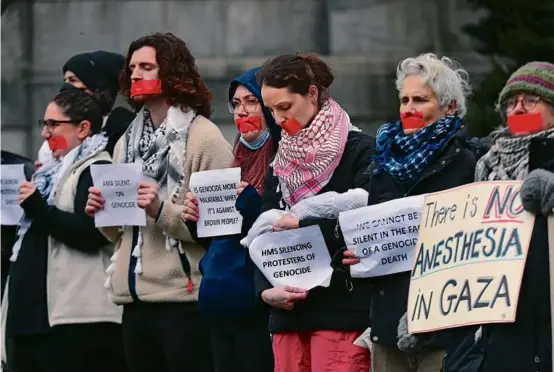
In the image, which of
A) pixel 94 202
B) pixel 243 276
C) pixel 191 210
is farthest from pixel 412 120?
pixel 94 202

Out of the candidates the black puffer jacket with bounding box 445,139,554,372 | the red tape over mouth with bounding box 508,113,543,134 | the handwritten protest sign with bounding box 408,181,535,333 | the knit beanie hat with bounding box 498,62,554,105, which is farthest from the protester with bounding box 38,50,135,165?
the black puffer jacket with bounding box 445,139,554,372

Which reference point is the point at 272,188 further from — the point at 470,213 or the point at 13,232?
the point at 13,232

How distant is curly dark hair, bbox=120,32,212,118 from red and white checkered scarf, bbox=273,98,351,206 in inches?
47.3

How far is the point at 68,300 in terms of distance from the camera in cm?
1002

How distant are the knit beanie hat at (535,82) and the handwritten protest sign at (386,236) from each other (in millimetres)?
757

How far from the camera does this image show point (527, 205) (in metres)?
6.71

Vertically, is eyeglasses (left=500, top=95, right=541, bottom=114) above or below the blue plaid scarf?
above

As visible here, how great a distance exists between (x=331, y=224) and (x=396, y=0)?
10.1m

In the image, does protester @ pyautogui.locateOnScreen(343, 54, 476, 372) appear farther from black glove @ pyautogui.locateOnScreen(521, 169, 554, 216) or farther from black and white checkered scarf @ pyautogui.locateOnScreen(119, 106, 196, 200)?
black and white checkered scarf @ pyautogui.locateOnScreen(119, 106, 196, 200)

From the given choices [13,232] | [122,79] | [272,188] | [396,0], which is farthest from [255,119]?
[396,0]

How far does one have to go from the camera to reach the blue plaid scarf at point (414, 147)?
7.46 metres

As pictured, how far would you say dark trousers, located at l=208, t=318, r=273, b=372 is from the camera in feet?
28.5

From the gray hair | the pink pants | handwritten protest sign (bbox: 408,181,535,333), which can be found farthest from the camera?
the pink pants

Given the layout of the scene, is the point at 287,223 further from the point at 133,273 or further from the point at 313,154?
the point at 133,273
